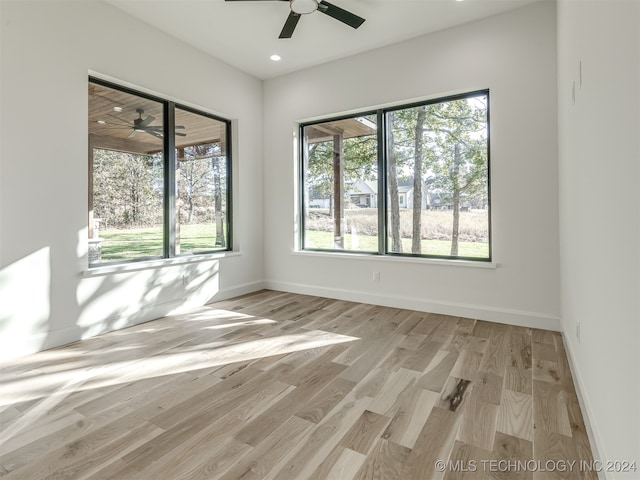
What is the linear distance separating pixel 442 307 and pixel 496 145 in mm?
1789

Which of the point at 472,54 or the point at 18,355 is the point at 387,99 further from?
the point at 18,355

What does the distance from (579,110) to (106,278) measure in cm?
395

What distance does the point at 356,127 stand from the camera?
4.49 metres

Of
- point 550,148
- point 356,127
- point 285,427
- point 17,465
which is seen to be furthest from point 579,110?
point 17,465

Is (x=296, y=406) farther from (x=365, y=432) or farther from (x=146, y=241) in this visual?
(x=146, y=241)

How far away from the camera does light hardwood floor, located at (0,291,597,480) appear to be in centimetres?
151

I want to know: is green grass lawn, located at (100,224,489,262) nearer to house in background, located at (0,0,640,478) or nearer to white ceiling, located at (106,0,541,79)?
house in background, located at (0,0,640,478)

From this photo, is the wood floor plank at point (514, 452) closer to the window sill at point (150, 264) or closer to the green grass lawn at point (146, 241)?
the window sill at point (150, 264)

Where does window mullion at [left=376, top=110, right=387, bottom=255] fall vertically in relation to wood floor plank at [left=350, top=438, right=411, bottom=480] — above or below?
above

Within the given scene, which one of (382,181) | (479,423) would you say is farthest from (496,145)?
(479,423)

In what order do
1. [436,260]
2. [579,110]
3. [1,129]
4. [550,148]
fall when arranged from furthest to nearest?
1. [436,260]
2. [550,148]
3. [1,129]
4. [579,110]

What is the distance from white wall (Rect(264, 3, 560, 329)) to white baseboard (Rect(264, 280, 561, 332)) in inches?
0.4

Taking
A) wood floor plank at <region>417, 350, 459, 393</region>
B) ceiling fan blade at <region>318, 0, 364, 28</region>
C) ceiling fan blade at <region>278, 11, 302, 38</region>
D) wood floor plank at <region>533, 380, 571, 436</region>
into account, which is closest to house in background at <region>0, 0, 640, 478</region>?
wood floor plank at <region>533, 380, 571, 436</region>

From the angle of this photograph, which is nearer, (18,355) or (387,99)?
(18,355)
